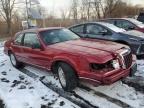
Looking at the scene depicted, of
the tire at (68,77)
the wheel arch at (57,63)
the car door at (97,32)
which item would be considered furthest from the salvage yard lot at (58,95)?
the car door at (97,32)

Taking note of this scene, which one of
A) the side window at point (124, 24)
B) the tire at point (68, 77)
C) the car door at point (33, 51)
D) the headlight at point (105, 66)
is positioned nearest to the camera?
the headlight at point (105, 66)

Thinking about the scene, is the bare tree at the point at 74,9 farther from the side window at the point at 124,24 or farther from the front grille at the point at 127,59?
the front grille at the point at 127,59

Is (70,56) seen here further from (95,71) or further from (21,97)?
(21,97)

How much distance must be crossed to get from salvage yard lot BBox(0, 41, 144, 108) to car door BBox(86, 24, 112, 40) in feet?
7.77

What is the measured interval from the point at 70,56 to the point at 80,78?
0.55m

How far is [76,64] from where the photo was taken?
614 centimetres

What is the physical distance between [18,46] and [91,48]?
3427mm

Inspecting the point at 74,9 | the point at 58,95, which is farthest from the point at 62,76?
the point at 74,9

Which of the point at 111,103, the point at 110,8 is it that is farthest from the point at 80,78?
the point at 110,8

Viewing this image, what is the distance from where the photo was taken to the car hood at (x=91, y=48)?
19.3ft

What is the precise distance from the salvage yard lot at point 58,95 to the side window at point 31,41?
0.99m

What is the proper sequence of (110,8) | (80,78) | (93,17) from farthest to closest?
(93,17), (110,8), (80,78)

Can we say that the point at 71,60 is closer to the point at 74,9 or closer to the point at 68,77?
the point at 68,77

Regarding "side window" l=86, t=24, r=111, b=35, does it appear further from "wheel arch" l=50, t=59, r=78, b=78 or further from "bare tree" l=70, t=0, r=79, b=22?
"bare tree" l=70, t=0, r=79, b=22
